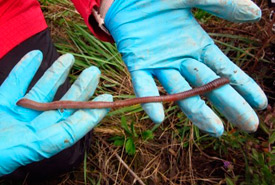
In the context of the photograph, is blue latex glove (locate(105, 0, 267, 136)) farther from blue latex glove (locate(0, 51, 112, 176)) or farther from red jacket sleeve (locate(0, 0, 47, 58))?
red jacket sleeve (locate(0, 0, 47, 58))

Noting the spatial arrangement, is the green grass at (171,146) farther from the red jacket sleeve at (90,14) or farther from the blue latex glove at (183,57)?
the blue latex glove at (183,57)

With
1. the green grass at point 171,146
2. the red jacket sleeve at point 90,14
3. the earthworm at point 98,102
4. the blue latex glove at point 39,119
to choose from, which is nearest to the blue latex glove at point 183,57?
the earthworm at point 98,102

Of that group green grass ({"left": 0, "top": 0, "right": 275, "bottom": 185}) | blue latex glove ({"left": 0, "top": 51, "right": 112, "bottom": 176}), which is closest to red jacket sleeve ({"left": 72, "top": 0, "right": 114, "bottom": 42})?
green grass ({"left": 0, "top": 0, "right": 275, "bottom": 185})

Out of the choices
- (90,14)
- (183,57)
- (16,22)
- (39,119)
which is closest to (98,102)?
(39,119)

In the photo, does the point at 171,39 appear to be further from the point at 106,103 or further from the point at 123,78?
the point at 123,78

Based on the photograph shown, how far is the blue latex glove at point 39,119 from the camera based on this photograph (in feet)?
6.63

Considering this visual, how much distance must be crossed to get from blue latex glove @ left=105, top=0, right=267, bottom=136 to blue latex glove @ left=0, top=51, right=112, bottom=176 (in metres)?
0.46

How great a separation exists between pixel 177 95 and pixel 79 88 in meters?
0.80

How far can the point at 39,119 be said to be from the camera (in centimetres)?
216

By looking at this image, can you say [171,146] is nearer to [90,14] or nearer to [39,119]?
[39,119]

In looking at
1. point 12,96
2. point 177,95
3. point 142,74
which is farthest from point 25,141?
point 177,95

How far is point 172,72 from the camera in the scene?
92.5 inches

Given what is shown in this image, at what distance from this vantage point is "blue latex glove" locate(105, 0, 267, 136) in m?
2.17

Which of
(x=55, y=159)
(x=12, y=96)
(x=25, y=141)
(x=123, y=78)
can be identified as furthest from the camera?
(x=123, y=78)
